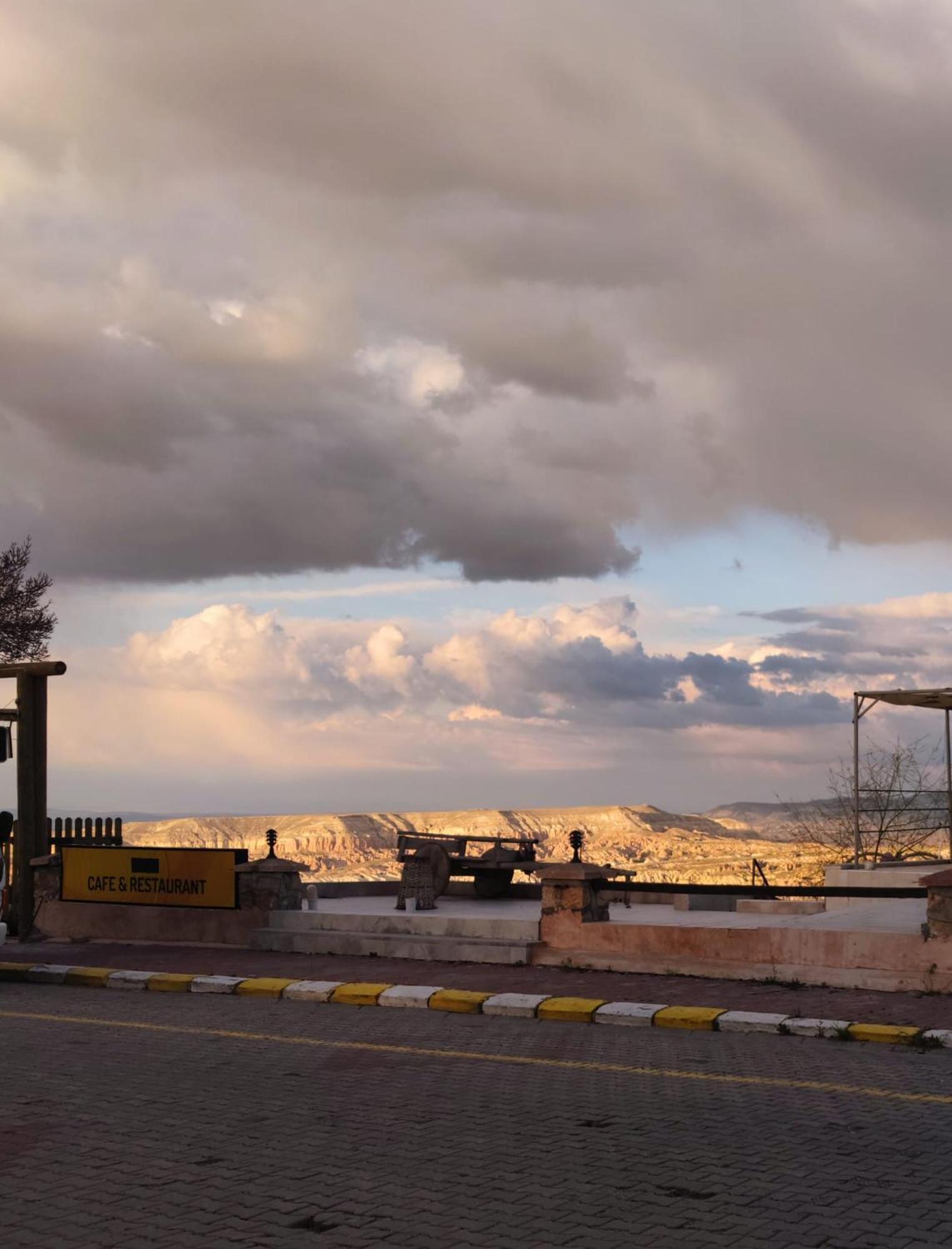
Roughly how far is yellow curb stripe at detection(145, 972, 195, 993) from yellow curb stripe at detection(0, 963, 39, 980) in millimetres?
2080

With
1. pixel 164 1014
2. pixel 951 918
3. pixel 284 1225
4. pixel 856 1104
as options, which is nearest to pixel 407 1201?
pixel 284 1225

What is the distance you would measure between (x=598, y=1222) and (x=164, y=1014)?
780cm

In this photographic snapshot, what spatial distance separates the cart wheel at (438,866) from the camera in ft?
65.9

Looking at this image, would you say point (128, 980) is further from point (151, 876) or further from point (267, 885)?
point (151, 876)

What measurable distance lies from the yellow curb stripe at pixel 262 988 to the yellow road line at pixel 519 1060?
1943 mm

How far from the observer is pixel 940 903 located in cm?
1351

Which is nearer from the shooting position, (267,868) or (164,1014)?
(164,1014)

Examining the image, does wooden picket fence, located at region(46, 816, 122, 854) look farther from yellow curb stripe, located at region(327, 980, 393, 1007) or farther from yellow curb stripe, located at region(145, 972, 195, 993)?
yellow curb stripe, located at region(327, 980, 393, 1007)

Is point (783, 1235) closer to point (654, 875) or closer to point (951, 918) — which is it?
point (951, 918)

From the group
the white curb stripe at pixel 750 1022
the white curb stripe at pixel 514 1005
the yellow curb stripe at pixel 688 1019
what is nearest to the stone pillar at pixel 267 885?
the white curb stripe at pixel 514 1005

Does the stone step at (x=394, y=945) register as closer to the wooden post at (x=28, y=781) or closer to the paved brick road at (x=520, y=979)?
the paved brick road at (x=520, y=979)

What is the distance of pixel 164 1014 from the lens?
42.8 ft

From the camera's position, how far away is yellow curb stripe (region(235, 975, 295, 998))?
14352mm

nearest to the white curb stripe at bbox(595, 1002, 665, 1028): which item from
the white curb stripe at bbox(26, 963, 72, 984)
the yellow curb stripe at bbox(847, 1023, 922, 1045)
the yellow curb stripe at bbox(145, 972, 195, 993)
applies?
the yellow curb stripe at bbox(847, 1023, 922, 1045)
